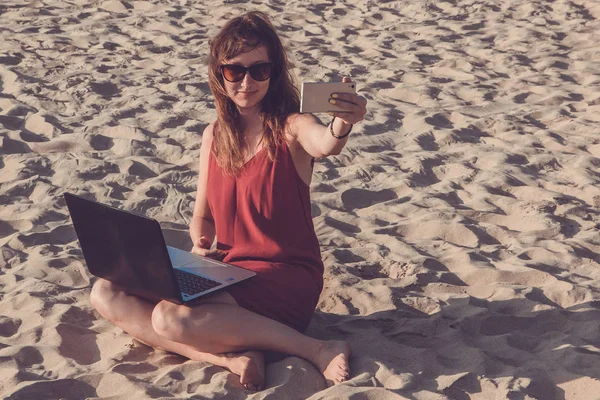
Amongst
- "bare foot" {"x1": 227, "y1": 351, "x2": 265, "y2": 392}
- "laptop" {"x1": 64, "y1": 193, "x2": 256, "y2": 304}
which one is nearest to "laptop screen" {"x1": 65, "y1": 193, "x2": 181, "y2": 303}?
"laptop" {"x1": 64, "y1": 193, "x2": 256, "y2": 304}

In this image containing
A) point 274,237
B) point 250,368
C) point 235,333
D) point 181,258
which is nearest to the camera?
point 250,368

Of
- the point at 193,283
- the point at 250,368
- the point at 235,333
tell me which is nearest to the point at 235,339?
the point at 235,333

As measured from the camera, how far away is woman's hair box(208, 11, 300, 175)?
3.38 m

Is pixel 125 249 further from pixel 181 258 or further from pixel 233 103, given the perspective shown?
pixel 233 103

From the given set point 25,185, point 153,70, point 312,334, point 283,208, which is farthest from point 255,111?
point 153,70

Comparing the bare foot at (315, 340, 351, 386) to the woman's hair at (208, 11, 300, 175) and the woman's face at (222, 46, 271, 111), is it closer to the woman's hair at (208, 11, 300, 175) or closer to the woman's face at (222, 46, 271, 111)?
the woman's hair at (208, 11, 300, 175)

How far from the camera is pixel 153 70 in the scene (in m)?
7.14

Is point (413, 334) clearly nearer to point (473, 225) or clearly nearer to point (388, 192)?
point (473, 225)

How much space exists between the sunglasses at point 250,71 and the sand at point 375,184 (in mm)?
1002

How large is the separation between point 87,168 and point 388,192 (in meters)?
1.73

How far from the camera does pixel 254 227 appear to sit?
343 cm

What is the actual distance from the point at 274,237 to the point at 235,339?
1.45 ft

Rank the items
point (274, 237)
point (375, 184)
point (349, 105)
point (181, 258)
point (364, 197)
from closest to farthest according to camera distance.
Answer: point (349, 105)
point (274, 237)
point (181, 258)
point (364, 197)
point (375, 184)

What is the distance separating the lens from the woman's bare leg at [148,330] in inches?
121
